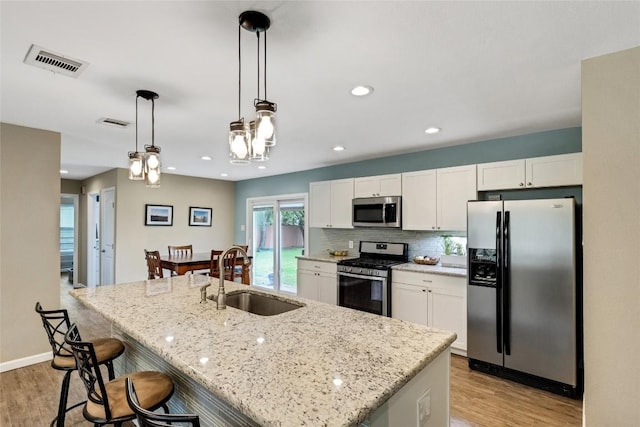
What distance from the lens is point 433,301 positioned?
3.51m

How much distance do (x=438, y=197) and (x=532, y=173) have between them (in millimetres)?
964

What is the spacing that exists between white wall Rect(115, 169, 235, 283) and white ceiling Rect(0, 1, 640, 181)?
8.30ft

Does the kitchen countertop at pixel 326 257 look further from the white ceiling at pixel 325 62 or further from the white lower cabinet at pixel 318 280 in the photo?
the white ceiling at pixel 325 62

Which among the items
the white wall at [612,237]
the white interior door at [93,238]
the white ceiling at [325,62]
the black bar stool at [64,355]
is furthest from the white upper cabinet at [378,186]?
the white interior door at [93,238]

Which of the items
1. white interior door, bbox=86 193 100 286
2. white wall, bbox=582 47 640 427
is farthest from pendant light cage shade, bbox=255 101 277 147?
white interior door, bbox=86 193 100 286

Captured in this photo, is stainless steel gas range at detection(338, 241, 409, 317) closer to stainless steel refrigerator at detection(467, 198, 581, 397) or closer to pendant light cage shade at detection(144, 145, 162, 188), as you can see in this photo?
stainless steel refrigerator at detection(467, 198, 581, 397)

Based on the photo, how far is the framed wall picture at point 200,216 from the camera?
6660 mm

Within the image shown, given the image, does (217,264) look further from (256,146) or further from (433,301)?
(256,146)

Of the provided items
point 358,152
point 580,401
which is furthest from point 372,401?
point 358,152

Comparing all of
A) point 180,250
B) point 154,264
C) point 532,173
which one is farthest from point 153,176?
point 180,250

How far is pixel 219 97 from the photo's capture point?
249 centimetres

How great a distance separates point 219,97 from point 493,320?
313cm

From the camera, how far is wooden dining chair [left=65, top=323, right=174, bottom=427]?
140 cm

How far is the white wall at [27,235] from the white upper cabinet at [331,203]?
3.25 metres
